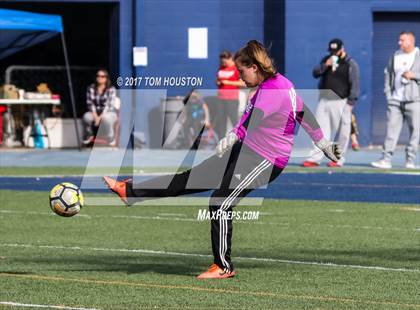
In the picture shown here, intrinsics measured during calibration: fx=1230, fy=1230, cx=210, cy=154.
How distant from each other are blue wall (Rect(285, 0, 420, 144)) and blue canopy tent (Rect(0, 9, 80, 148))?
5349 mm

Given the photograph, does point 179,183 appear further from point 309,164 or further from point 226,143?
point 309,164

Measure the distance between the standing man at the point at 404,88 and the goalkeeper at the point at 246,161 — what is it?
11.4m

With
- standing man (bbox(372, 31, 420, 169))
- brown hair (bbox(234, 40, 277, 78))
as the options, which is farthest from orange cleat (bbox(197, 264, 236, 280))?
standing man (bbox(372, 31, 420, 169))

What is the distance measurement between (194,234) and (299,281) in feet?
12.1

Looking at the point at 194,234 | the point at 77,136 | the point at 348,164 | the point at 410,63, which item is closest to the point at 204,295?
the point at 194,234

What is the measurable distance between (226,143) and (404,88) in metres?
12.3

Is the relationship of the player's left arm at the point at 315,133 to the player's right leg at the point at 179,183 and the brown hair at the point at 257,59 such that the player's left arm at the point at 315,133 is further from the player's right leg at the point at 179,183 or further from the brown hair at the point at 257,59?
the player's right leg at the point at 179,183

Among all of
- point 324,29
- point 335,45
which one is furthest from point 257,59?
point 324,29

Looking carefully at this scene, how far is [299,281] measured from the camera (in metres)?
9.91

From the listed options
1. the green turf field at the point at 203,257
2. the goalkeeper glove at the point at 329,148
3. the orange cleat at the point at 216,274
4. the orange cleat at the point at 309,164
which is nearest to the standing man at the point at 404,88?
the orange cleat at the point at 309,164

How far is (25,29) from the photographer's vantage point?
25.3 m

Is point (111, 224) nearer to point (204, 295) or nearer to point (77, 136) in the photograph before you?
point (204, 295)

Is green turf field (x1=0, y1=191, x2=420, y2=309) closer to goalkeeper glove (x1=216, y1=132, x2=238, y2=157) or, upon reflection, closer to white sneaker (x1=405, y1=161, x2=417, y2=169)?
goalkeeper glove (x1=216, y1=132, x2=238, y2=157)

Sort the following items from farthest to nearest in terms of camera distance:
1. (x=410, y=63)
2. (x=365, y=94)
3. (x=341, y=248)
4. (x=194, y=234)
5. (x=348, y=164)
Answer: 1. (x=365, y=94)
2. (x=348, y=164)
3. (x=410, y=63)
4. (x=194, y=234)
5. (x=341, y=248)
